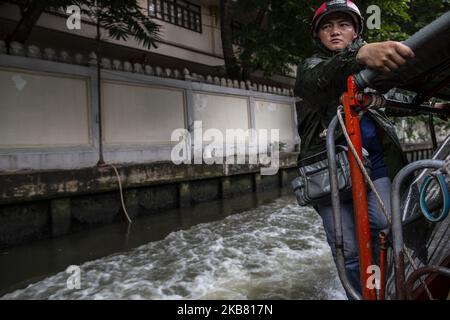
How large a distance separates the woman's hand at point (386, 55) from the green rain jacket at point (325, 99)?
10 centimetres

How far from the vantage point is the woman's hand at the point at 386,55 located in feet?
3.75

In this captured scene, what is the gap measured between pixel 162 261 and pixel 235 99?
6.02 metres

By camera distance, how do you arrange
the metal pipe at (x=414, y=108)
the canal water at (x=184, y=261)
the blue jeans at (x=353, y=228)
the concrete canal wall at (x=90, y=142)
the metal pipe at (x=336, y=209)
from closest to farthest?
the metal pipe at (x=336, y=209) < the metal pipe at (x=414, y=108) < the blue jeans at (x=353, y=228) < the canal water at (x=184, y=261) < the concrete canal wall at (x=90, y=142)

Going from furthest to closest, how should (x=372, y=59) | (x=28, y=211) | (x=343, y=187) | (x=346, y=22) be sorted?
(x=28, y=211)
(x=346, y=22)
(x=343, y=187)
(x=372, y=59)

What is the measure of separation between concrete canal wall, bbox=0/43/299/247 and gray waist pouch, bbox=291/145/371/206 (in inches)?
161

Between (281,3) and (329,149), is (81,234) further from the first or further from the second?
(281,3)

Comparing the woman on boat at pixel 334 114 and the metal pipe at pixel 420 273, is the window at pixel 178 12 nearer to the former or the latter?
the woman on boat at pixel 334 114

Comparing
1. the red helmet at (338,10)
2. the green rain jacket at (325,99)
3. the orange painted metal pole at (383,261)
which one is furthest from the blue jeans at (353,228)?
the red helmet at (338,10)

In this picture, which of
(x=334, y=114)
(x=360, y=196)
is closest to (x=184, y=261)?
(x=334, y=114)

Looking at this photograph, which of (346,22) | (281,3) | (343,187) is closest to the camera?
(343,187)

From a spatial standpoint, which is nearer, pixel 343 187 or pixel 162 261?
pixel 343 187

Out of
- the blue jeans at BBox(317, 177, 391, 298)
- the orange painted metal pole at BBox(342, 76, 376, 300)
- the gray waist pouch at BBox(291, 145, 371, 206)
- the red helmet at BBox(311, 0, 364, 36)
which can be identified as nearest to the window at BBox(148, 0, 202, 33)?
the red helmet at BBox(311, 0, 364, 36)

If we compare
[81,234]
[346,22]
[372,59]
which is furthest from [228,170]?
[372,59]

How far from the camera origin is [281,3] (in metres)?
7.53
